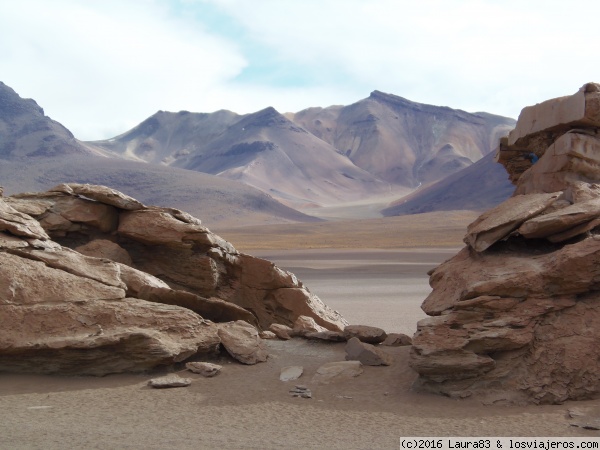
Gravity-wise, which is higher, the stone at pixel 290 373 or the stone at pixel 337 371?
the stone at pixel 337 371

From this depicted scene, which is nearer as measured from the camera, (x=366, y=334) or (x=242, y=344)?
(x=242, y=344)

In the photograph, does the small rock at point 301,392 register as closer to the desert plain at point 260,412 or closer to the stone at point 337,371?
the desert plain at point 260,412

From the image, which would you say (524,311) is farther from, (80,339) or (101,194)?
(101,194)

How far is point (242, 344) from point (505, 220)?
14.8 feet

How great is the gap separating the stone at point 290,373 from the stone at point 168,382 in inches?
53.3

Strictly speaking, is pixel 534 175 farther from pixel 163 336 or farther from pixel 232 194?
pixel 232 194

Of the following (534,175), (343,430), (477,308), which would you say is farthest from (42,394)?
(534,175)

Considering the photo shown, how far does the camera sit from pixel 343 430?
7.68 m

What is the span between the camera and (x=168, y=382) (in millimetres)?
Answer: 9352

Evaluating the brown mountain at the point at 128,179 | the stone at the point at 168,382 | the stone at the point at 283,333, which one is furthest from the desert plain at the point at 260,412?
the brown mountain at the point at 128,179

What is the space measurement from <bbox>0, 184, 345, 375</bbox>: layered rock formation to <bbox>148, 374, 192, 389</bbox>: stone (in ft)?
1.43

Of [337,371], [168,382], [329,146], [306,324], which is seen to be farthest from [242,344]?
[329,146]

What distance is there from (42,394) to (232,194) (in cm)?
10578

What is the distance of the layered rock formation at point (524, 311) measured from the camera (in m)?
8.55
